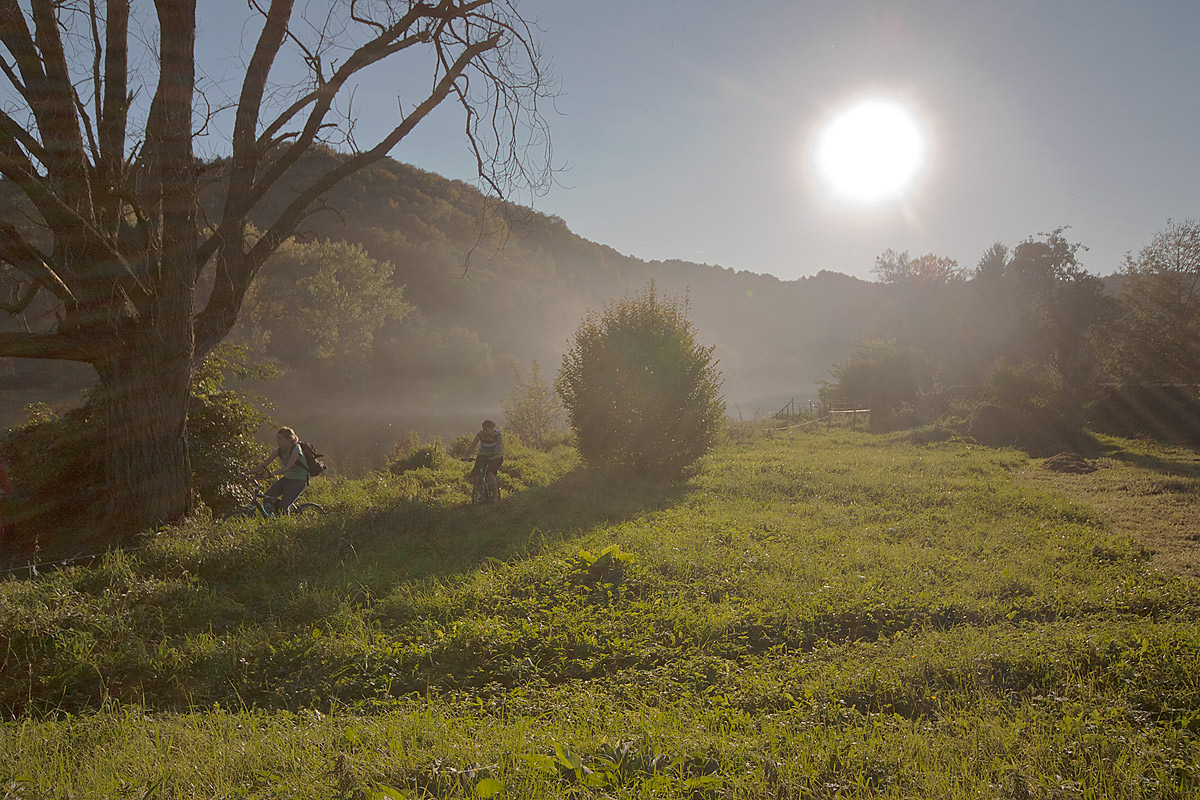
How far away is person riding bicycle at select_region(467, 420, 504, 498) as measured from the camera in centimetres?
1060

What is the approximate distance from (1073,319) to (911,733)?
4548 cm

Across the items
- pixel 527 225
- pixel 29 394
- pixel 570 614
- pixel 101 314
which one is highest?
pixel 527 225

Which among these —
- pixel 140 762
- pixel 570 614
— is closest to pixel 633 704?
pixel 570 614

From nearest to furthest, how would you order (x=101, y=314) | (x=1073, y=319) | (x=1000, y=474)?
1. (x=101, y=314)
2. (x=1000, y=474)
3. (x=1073, y=319)

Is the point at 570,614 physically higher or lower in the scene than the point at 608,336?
lower

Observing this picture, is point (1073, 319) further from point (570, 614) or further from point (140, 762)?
point (140, 762)

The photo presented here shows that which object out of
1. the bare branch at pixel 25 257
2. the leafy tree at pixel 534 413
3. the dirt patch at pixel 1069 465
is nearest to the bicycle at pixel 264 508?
the bare branch at pixel 25 257

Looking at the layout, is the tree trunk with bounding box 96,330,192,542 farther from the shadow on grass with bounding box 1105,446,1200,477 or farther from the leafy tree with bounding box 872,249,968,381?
the leafy tree with bounding box 872,249,968,381

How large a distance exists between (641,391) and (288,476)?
26.3ft

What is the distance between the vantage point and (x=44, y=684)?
14.7 ft

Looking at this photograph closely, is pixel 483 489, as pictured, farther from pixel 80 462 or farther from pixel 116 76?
pixel 116 76

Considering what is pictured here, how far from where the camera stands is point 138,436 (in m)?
7.49

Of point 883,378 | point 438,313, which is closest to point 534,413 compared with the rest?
point 883,378

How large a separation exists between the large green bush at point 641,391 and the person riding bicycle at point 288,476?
7.03 m
